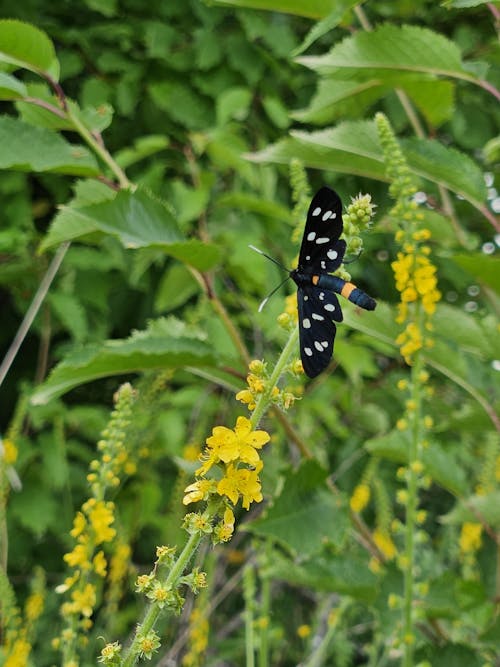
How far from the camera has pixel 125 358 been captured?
108 cm

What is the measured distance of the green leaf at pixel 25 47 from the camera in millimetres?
1071

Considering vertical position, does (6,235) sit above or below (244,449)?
below

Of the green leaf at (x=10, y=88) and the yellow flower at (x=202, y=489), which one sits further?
the green leaf at (x=10, y=88)

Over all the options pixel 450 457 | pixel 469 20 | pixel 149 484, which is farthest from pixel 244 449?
pixel 469 20

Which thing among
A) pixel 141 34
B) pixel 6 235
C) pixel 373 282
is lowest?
pixel 373 282

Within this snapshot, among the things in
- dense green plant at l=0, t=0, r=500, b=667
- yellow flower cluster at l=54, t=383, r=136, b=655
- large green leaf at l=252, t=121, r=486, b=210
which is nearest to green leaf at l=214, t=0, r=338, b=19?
dense green plant at l=0, t=0, r=500, b=667

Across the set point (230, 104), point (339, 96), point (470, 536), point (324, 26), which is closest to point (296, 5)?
point (339, 96)

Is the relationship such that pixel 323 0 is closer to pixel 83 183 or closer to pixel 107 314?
pixel 83 183

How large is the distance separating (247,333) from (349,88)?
112 centimetres

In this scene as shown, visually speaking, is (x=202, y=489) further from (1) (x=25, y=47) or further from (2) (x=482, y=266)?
(1) (x=25, y=47)

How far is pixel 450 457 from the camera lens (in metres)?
1.34

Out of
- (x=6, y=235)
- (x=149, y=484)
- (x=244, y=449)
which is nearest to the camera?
(x=244, y=449)

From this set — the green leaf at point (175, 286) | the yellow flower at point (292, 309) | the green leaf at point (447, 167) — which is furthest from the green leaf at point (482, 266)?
the green leaf at point (175, 286)

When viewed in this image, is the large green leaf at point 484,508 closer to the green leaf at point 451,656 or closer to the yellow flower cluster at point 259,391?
the green leaf at point 451,656
